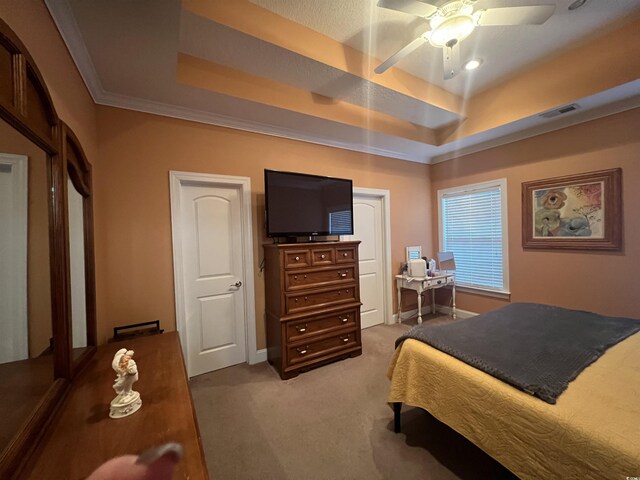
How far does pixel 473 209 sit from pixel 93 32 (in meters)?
4.41

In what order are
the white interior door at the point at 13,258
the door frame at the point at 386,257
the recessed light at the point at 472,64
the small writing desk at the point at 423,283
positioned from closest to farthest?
the white interior door at the point at 13,258 → the recessed light at the point at 472,64 → the small writing desk at the point at 423,283 → the door frame at the point at 386,257

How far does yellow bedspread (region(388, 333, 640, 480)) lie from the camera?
91cm

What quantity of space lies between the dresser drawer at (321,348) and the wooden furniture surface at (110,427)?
4.15 ft

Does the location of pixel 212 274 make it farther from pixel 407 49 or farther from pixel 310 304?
pixel 407 49

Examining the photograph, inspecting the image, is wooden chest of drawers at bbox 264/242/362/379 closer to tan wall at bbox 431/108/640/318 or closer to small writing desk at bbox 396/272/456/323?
small writing desk at bbox 396/272/456/323

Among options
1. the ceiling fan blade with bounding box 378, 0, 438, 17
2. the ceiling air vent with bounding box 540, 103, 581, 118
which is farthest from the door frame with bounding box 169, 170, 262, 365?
the ceiling air vent with bounding box 540, 103, 581, 118

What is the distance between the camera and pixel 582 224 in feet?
9.12

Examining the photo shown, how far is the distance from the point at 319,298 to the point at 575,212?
9.97 feet

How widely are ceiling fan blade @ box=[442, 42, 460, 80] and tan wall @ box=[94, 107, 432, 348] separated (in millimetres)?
1780

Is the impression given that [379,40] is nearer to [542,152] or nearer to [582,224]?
[542,152]

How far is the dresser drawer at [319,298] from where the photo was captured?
8.18ft

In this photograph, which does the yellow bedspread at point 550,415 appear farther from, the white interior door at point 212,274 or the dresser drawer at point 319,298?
the white interior door at point 212,274

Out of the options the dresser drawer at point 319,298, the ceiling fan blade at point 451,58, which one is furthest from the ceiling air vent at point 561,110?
the dresser drawer at point 319,298

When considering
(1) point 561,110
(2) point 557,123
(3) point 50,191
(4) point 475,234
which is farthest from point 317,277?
(2) point 557,123
